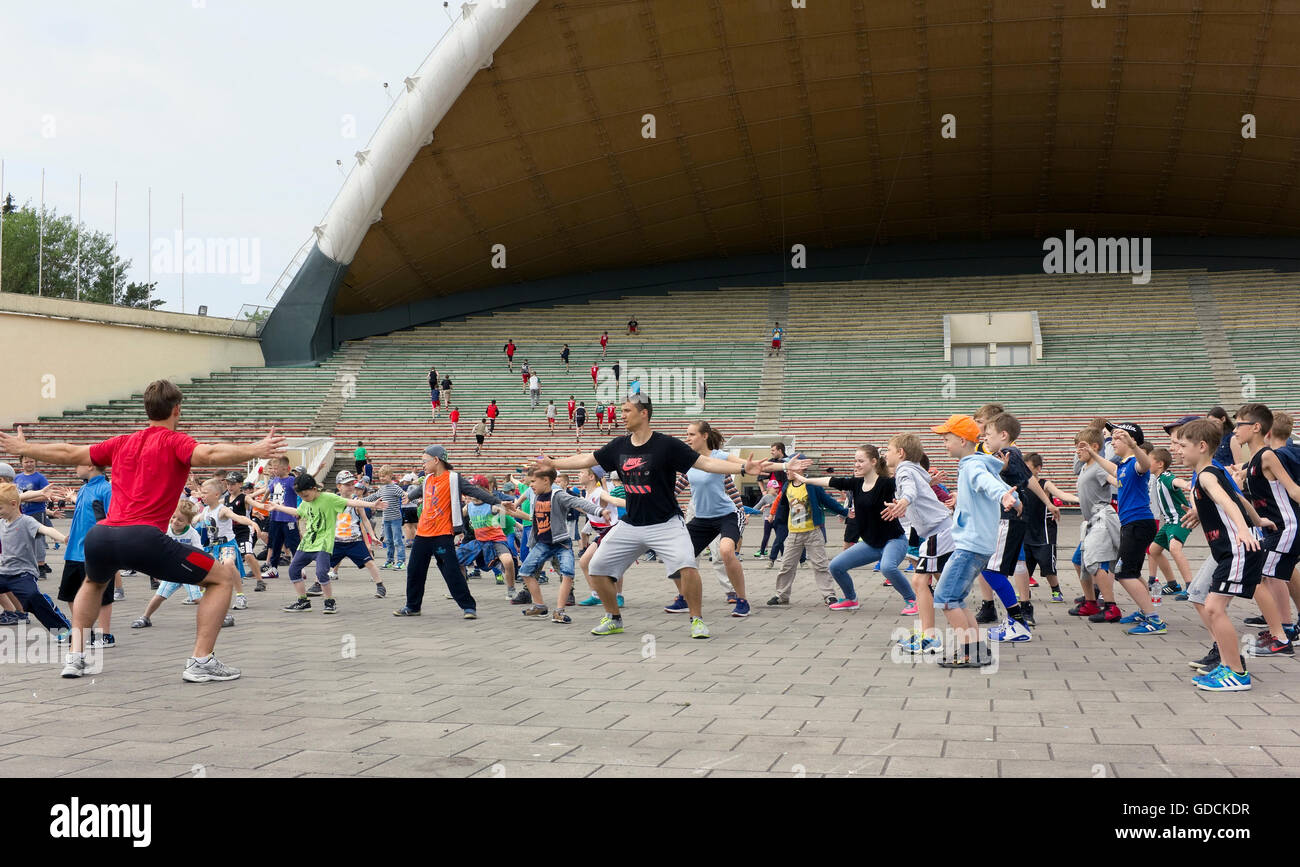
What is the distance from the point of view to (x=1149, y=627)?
30.4 feet

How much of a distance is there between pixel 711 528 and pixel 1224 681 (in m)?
5.71

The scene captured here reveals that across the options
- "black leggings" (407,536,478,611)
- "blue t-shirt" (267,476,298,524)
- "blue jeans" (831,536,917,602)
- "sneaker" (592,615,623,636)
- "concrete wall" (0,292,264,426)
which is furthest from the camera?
"concrete wall" (0,292,264,426)

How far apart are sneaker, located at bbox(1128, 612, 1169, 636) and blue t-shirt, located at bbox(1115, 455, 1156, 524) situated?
905mm

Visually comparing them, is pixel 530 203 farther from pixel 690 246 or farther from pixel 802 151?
pixel 802 151

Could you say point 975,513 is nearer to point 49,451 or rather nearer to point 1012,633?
point 1012,633

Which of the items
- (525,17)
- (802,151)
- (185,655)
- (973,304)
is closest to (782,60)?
(802,151)

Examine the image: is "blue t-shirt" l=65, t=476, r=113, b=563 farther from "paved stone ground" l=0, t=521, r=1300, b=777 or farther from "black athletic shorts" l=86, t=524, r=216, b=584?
"black athletic shorts" l=86, t=524, r=216, b=584

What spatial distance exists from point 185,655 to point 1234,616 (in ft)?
32.0

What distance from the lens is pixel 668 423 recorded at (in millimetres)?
33906

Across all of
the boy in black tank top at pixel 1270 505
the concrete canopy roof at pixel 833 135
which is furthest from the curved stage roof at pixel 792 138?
the boy in black tank top at pixel 1270 505

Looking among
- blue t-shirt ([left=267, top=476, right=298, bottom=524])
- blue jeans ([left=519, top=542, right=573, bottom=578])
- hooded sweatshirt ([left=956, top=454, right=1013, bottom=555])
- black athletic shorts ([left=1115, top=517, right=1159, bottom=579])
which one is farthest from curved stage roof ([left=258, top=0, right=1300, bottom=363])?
hooded sweatshirt ([left=956, top=454, right=1013, bottom=555])

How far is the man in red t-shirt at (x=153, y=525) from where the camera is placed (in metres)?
6.66

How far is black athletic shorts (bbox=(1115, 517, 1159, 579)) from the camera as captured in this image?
9141mm
